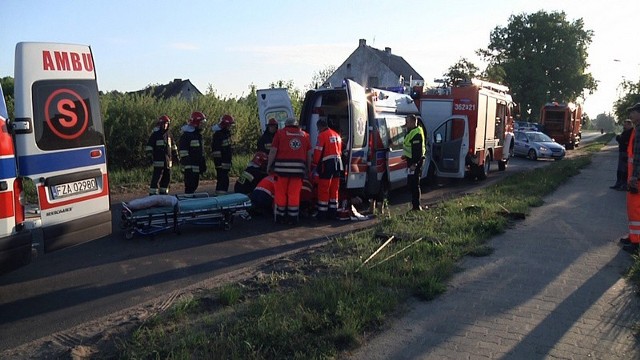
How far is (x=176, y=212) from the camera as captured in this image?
300 inches

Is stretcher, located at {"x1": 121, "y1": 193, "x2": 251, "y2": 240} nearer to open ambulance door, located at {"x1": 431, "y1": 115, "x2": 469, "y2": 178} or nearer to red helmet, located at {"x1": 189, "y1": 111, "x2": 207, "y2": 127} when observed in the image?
red helmet, located at {"x1": 189, "y1": 111, "x2": 207, "y2": 127}

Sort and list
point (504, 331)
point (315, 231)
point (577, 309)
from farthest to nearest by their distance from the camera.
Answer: point (315, 231) < point (577, 309) < point (504, 331)

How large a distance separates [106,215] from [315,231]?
3.69m

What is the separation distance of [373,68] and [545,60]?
24162 mm

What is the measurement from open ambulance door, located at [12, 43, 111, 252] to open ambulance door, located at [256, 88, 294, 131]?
6.57 m

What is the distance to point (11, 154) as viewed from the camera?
4.52m

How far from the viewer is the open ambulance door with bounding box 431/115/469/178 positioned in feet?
43.9

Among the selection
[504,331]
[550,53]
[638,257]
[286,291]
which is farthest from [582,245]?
[550,53]

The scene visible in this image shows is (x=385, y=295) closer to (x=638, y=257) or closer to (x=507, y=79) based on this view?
(x=638, y=257)

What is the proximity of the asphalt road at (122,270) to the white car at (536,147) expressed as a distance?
1932cm

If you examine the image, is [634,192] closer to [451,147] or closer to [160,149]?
[451,147]

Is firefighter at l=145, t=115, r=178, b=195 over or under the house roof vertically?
under

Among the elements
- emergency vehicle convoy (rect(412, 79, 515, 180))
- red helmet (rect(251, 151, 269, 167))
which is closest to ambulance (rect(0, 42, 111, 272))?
red helmet (rect(251, 151, 269, 167))

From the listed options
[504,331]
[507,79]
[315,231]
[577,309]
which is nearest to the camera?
[504,331]
